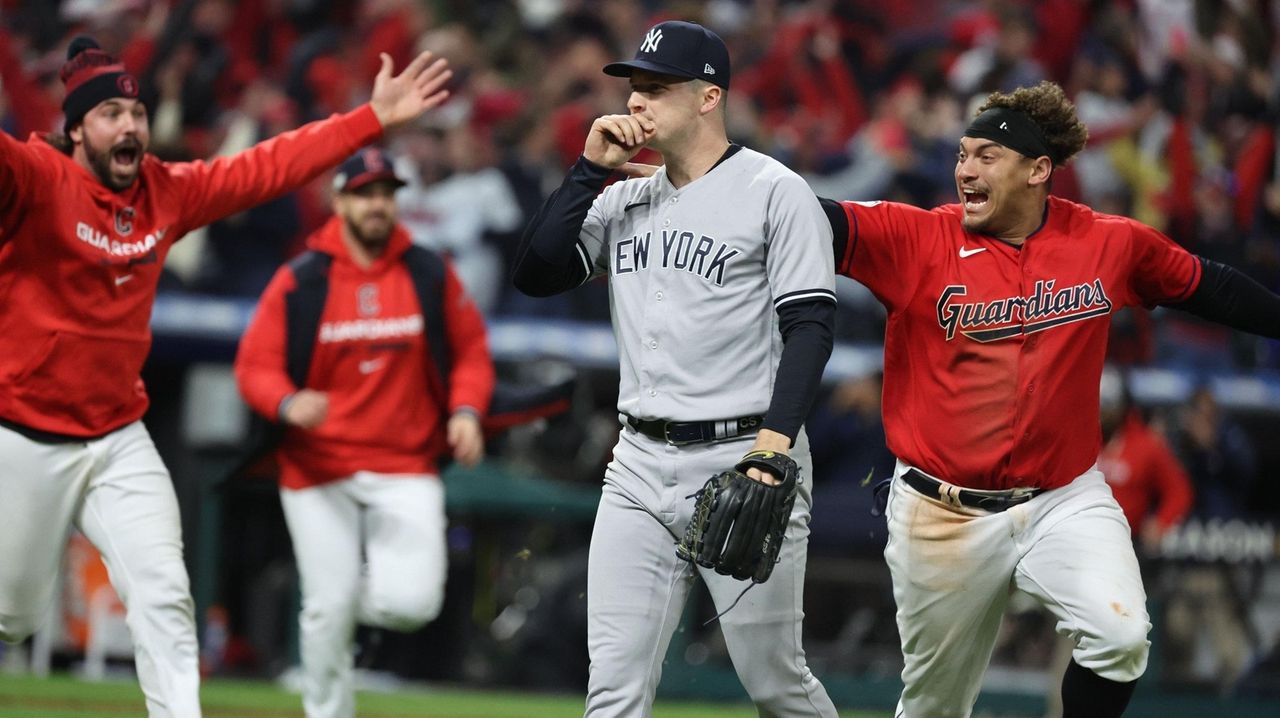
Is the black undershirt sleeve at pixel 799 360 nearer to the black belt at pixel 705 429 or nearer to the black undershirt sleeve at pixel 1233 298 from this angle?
the black belt at pixel 705 429

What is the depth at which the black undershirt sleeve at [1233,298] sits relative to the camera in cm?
550

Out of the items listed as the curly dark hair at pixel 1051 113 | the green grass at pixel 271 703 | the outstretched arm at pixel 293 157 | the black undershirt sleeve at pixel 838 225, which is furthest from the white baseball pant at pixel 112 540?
the curly dark hair at pixel 1051 113

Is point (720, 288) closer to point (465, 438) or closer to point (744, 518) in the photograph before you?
point (744, 518)

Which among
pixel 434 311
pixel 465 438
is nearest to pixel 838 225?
pixel 465 438

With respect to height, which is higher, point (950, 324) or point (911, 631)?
point (950, 324)

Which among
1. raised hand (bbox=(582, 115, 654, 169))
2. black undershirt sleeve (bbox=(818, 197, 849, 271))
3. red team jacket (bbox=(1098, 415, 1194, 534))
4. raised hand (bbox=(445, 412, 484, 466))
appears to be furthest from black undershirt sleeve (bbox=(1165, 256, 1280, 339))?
red team jacket (bbox=(1098, 415, 1194, 534))

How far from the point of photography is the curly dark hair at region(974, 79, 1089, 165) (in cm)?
543

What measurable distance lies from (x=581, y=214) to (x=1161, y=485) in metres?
6.80

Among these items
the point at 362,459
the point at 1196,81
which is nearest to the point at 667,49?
the point at 362,459

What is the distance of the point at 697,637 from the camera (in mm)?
10555

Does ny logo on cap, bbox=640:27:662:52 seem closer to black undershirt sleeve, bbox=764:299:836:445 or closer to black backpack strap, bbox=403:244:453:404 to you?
black undershirt sleeve, bbox=764:299:836:445

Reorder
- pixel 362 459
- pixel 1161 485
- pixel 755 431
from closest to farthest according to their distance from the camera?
1. pixel 755 431
2. pixel 362 459
3. pixel 1161 485

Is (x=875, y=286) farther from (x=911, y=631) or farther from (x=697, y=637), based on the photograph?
(x=697, y=637)

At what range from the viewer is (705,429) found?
486 cm
